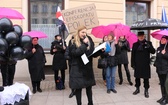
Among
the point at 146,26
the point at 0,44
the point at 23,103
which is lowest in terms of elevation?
the point at 23,103

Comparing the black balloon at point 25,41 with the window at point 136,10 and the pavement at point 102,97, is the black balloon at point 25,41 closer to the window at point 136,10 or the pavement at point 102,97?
the pavement at point 102,97

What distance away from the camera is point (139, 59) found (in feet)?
19.3

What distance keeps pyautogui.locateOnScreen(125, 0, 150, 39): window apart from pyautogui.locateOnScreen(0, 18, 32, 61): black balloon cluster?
237 inches

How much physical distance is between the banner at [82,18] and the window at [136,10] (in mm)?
4290

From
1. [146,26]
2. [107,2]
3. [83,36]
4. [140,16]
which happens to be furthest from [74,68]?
[140,16]

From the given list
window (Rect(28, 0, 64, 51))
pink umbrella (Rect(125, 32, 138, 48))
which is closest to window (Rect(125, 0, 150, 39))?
pink umbrella (Rect(125, 32, 138, 48))

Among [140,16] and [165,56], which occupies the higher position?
[140,16]

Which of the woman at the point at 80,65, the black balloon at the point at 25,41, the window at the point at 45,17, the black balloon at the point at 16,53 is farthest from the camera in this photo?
the window at the point at 45,17

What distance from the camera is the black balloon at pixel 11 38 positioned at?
385 centimetres

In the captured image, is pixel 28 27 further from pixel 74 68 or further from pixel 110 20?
pixel 74 68

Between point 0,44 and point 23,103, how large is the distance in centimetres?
99

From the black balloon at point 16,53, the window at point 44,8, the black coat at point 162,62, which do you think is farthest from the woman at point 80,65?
the window at point 44,8

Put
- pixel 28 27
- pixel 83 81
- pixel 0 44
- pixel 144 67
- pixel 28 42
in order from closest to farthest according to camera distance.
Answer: pixel 0 44 → pixel 28 42 → pixel 83 81 → pixel 144 67 → pixel 28 27

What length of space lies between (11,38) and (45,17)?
4671mm
